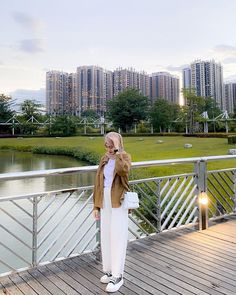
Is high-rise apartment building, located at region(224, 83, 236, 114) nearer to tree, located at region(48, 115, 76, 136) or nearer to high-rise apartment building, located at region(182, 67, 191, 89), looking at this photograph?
high-rise apartment building, located at region(182, 67, 191, 89)

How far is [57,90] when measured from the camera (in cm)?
7725

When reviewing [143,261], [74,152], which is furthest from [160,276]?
[74,152]

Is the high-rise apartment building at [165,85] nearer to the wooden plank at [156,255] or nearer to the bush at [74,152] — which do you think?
the bush at [74,152]

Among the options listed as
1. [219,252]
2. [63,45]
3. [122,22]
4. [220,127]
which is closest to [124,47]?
[63,45]

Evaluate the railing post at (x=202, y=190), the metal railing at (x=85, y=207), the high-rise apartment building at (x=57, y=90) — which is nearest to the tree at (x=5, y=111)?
the high-rise apartment building at (x=57, y=90)

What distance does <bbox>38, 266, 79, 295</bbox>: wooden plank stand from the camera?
2.40 metres

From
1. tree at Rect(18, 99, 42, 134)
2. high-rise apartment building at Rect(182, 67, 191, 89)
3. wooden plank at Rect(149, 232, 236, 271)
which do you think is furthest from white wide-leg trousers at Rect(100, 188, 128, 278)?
high-rise apartment building at Rect(182, 67, 191, 89)

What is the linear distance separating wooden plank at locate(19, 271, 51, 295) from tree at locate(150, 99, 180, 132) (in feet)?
139

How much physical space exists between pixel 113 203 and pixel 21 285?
1000mm

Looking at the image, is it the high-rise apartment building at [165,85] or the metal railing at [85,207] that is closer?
the metal railing at [85,207]

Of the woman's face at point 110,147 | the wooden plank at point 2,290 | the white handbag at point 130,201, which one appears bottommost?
the wooden plank at point 2,290

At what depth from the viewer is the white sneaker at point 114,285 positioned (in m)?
2.40

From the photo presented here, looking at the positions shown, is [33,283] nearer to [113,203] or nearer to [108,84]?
[113,203]

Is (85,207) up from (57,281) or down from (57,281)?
up
